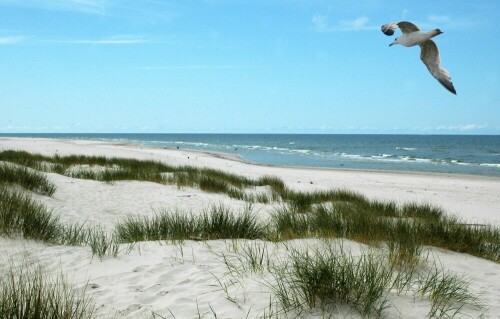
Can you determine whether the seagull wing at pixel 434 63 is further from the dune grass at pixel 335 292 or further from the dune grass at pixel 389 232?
the dune grass at pixel 335 292

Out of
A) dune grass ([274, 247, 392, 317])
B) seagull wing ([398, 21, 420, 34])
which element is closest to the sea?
seagull wing ([398, 21, 420, 34])

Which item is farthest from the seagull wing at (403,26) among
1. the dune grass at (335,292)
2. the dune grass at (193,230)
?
the dune grass at (193,230)

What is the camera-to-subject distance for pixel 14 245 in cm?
475

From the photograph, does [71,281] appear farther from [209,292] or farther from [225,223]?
[225,223]

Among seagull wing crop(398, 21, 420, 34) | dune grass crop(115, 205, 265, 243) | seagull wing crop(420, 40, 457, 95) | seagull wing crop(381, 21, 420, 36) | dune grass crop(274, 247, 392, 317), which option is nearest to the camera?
dune grass crop(274, 247, 392, 317)

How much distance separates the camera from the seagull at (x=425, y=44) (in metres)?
4.00

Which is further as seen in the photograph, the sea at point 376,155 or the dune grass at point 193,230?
the sea at point 376,155

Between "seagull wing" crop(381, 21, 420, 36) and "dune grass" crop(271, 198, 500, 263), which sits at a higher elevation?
"seagull wing" crop(381, 21, 420, 36)

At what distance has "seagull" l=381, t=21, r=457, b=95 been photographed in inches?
158

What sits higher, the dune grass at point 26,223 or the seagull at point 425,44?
the seagull at point 425,44

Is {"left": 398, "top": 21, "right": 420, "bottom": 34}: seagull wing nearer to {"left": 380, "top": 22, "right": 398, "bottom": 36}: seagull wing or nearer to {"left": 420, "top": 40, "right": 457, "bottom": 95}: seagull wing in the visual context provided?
{"left": 380, "top": 22, "right": 398, "bottom": 36}: seagull wing

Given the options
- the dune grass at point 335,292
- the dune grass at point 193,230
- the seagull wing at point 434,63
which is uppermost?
the seagull wing at point 434,63

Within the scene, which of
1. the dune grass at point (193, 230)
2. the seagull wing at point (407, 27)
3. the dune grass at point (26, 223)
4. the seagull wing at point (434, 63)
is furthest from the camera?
the dune grass at point (193, 230)

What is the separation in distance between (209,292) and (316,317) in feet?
3.08
